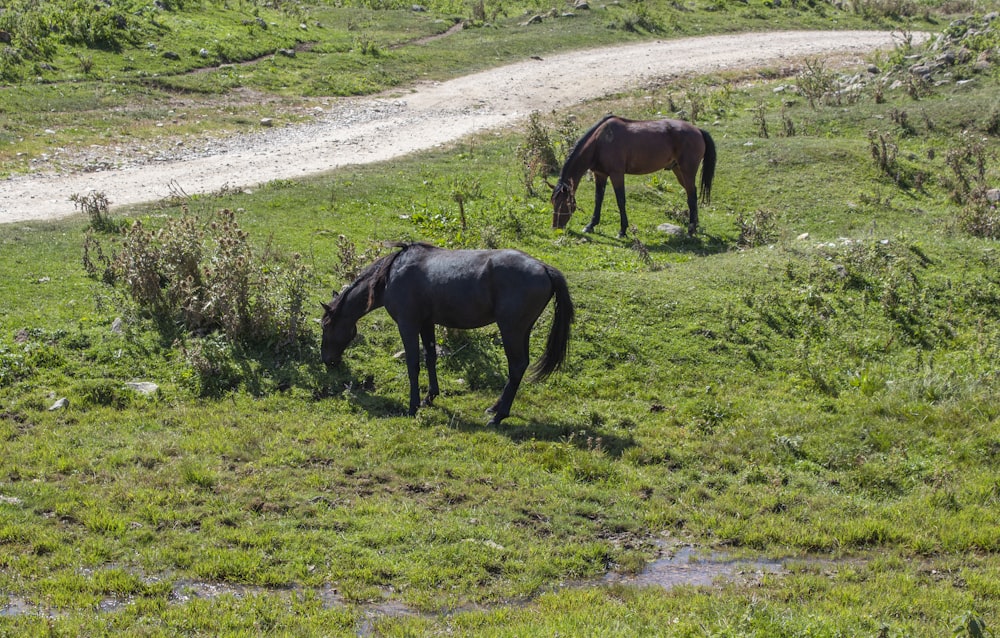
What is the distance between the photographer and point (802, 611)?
7.49 m

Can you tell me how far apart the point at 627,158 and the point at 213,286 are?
9.96 meters

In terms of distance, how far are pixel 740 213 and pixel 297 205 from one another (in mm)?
9878

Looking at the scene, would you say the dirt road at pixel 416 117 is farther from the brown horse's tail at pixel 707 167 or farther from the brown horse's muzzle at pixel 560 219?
the brown horse's tail at pixel 707 167

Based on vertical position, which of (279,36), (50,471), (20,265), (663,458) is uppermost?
(279,36)

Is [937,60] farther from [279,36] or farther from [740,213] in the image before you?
[279,36]

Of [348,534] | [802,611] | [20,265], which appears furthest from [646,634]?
[20,265]

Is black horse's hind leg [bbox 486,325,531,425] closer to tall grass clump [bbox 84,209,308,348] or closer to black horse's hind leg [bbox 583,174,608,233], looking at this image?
tall grass clump [bbox 84,209,308,348]

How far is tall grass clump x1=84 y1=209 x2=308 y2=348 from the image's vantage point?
42.8ft

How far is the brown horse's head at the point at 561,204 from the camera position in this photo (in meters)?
18.9

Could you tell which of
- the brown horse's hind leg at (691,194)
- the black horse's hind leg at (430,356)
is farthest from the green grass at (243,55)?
the black horse's hind leg at (430,356)

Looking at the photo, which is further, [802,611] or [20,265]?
[20,265]

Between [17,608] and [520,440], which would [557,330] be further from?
[17,608]

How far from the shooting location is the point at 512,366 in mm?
11352

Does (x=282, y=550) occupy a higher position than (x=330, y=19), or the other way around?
(x=330, y=19)
